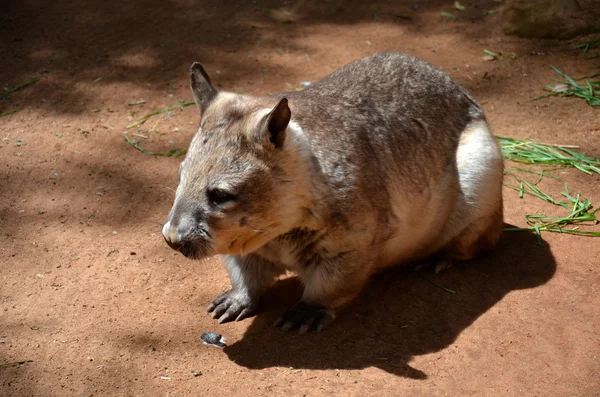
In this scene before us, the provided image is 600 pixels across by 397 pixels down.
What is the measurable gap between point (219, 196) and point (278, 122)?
1.42ft

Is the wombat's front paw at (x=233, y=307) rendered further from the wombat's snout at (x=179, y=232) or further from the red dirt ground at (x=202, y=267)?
the wombat's snout at (x=179, y=232)

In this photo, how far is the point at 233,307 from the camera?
3930 millimetres

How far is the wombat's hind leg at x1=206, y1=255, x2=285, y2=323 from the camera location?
3.94 m

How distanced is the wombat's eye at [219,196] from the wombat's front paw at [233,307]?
80 cm

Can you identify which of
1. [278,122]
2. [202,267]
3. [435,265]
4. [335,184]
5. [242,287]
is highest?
[278,122]

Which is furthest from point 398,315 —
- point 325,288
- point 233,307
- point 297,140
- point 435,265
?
→ point 297,140

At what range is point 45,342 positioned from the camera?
365cm

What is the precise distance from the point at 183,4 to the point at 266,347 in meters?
4.88

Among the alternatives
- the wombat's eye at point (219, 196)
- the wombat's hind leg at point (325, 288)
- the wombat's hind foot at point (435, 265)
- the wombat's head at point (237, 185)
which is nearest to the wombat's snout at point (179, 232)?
the wombat's head at point (237, 185)

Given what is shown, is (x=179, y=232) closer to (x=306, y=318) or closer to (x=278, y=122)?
(x=278, y=122)

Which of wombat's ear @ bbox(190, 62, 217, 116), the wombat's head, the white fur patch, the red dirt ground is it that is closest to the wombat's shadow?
the red dirt ground

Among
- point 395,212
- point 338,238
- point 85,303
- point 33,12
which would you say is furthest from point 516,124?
point 33,12

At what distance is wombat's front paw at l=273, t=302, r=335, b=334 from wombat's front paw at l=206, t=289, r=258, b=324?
197mm

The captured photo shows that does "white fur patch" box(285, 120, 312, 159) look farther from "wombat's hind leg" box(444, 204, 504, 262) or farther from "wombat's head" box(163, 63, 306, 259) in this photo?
"wombat's hind leg" box(444, 204, 504, 262)
